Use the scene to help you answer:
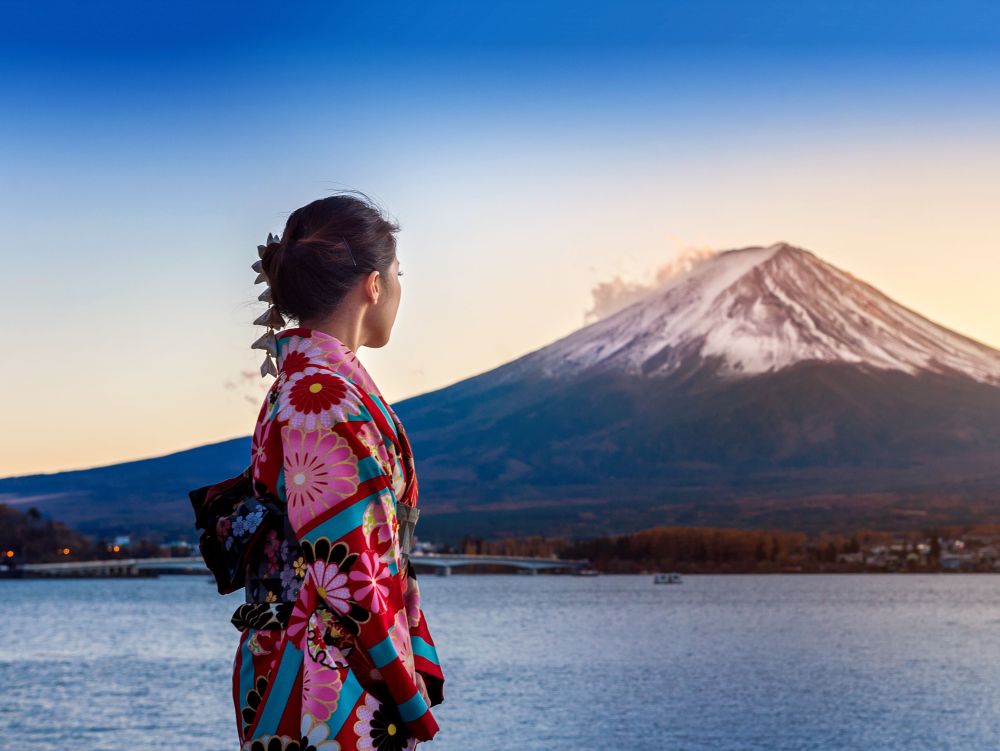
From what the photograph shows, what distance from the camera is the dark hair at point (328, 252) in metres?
1.60

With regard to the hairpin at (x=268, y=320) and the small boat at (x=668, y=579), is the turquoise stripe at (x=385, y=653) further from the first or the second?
the small boat at (x=668, y=579)

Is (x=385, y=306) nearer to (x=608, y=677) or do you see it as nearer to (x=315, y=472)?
(x=315, y=472)

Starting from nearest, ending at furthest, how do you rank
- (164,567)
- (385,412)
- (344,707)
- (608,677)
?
(344,707) → (385,412) → (608,677) → (164,567)

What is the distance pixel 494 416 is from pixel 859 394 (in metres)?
26.0

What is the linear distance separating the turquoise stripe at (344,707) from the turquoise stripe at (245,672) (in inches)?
5.6

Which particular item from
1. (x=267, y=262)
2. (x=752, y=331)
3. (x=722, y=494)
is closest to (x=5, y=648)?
(x=267, y=262)

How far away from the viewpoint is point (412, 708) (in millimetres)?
1446

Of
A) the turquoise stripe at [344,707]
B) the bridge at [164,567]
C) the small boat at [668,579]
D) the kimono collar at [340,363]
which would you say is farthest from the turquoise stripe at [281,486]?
Answer: the small boat at [668,579]

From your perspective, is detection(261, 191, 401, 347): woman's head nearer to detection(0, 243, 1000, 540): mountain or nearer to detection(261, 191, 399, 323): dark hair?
detection(261, 191, 399, 323): dark hair

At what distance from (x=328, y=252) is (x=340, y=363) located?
0.13 meters

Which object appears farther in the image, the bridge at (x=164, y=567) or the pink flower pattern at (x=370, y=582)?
the bridge at (x=164, y=567)

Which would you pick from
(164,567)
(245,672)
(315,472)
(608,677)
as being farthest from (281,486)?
(164,567)

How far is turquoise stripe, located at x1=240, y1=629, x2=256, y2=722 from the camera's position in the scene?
1543mm

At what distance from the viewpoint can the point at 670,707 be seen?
19766mm
